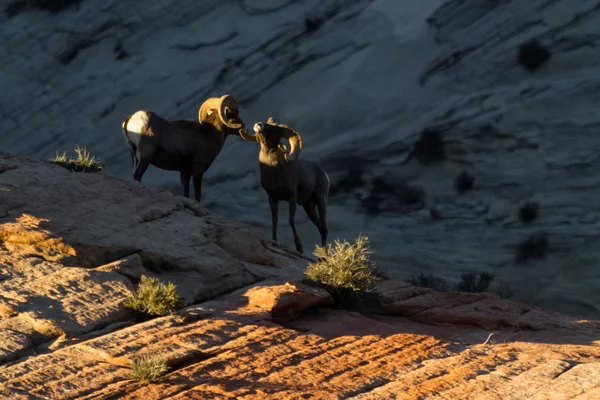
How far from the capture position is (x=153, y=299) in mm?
10133

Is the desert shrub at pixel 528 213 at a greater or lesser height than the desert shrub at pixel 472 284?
greater

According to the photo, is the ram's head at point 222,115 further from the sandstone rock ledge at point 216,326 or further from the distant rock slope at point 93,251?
the sandstone rock ledge at point 216,326

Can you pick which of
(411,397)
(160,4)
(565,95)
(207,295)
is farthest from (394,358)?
(160,4)

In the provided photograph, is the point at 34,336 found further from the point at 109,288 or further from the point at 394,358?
the point at 394,358

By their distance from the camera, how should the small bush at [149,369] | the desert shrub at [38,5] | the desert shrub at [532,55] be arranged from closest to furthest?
the small bush at [149,369], the desert shrub at [532,55], the desert shrub at [38,5]

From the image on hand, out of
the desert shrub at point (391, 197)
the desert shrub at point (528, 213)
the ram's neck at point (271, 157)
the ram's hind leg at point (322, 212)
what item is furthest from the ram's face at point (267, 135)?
the desert shrub at point (528, 213)

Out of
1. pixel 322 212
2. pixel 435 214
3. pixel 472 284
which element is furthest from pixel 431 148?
pixel 322 212

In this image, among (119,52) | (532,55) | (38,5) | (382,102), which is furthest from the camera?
(38,5)

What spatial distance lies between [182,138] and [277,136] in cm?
172

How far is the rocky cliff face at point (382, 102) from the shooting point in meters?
27.3

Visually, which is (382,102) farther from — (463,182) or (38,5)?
(38,5)

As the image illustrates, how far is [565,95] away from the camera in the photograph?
28.7 meters

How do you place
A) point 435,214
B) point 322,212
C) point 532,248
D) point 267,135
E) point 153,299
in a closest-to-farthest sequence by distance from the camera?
1. point 153,299
2. point 267,135
3. point 322,212
4. point 532,248
5. point 435,214

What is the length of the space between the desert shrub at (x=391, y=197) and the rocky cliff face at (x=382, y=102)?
4 cm
